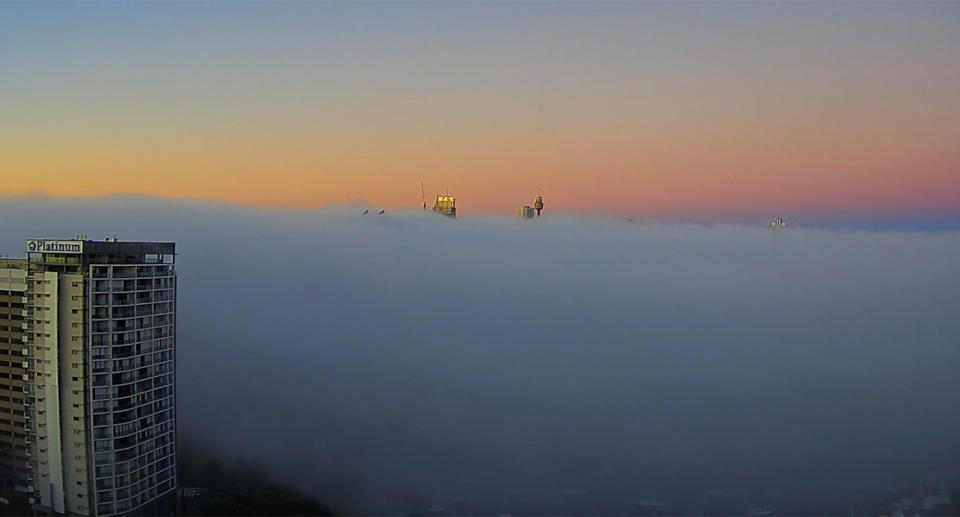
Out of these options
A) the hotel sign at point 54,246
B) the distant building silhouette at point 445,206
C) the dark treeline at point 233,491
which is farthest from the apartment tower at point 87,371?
the distant building silhouette at point 445,206

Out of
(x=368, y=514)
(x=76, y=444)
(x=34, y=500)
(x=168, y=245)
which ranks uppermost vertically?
(x=168, y=245)

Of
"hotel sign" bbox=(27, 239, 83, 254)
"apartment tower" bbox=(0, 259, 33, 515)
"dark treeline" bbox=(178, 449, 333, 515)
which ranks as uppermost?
"hotel sign" bbox=(27, 239, 83, 254)

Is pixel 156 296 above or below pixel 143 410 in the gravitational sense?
above

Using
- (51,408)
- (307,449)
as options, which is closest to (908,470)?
(307,449)

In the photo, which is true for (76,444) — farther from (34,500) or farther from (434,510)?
(434,510)

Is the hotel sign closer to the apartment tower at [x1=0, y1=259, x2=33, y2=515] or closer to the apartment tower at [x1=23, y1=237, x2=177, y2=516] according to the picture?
the apartment tower at [x1=23, y1=237, x2=177, y2=516]

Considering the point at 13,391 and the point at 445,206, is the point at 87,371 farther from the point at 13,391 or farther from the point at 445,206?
the point at 445,206

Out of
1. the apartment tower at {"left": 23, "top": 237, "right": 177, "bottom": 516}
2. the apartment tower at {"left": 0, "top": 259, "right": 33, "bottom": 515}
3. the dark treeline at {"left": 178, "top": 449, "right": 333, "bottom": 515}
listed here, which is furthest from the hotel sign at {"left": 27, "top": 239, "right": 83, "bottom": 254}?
the dark treeline at {"left": 178, "top": 449, "right": 333, "bottom": 515}
